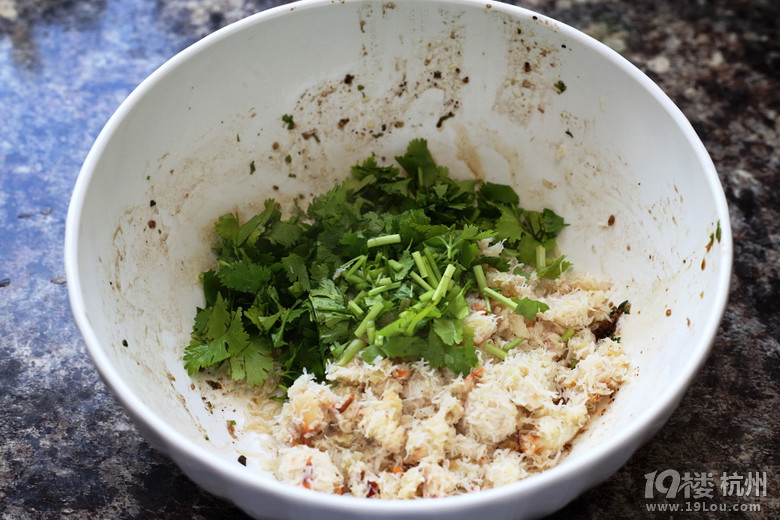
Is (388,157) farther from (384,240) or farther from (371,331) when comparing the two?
(371,331)

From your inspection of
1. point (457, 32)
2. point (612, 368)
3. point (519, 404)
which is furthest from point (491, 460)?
point (457, 32)

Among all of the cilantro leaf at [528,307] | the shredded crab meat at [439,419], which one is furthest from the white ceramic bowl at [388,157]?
the cilantro leaf at [528,307]

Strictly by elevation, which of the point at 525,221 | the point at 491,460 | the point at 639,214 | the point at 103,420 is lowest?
the point at 103,420

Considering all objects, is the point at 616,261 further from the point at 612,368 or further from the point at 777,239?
the point at 777,239

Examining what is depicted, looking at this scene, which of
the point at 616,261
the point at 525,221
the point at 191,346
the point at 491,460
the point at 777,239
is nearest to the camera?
the point at 491,460

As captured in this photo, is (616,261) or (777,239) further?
(777,239)

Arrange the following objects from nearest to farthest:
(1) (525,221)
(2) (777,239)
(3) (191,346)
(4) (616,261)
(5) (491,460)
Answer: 1. (5) (491,460)
2. (3) (191,346)
3. (4) (616,261)
4. (1) (525,221)
5. (2) (777,239)

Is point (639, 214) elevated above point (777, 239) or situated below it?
above
